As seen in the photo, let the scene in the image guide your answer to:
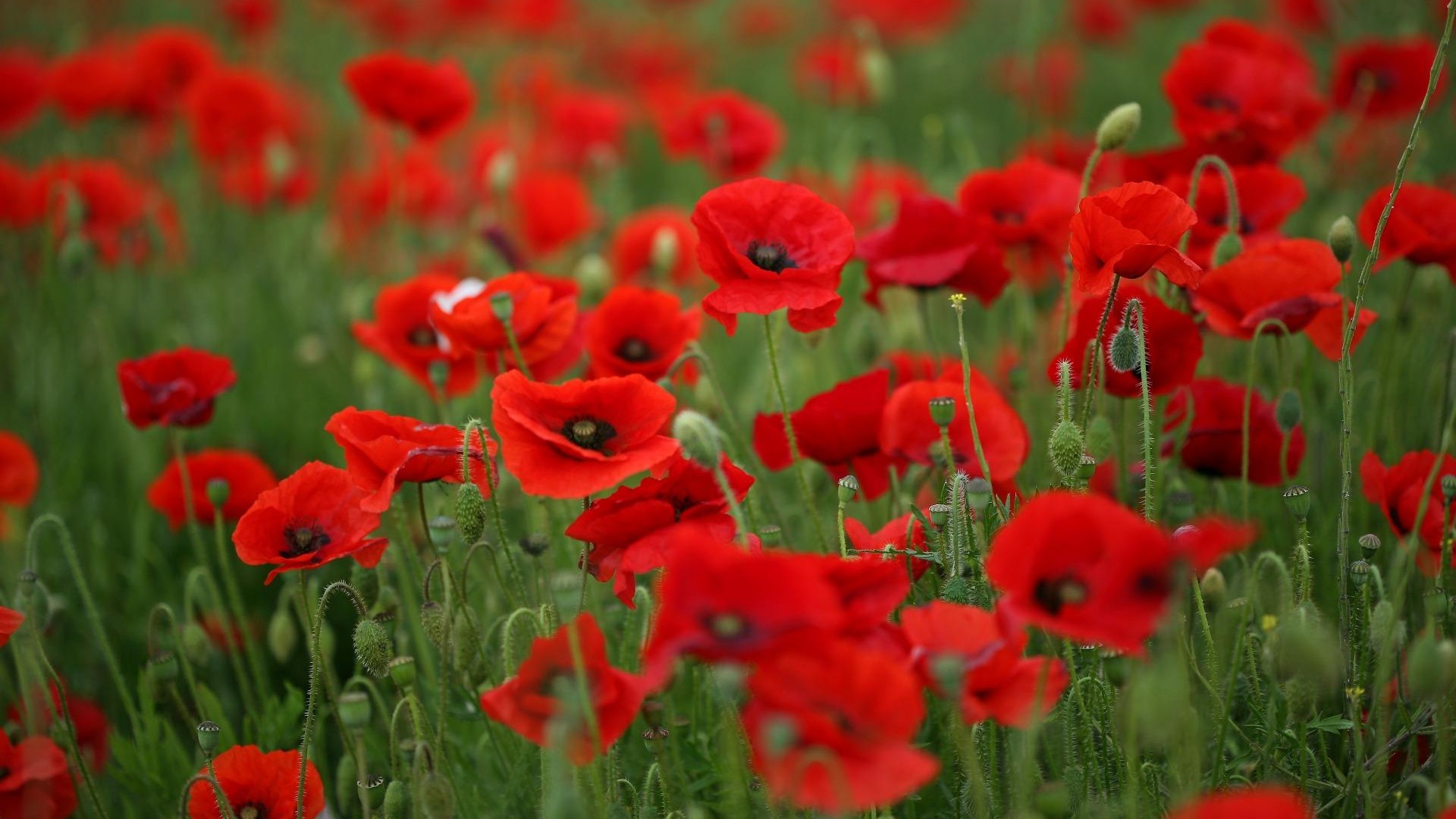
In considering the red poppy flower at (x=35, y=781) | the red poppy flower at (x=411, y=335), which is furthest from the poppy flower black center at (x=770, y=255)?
the red poppy flower at (x=35, y=781)

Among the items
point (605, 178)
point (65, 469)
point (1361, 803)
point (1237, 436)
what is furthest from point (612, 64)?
point (1361, 803)

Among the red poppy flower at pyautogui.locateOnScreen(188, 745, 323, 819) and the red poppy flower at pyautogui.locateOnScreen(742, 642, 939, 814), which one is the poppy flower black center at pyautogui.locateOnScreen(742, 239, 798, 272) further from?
the red poppy flower at pyautogui.locateOnScreen(188, 745, 323, 819)

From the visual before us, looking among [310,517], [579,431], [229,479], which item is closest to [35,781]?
[310,517]

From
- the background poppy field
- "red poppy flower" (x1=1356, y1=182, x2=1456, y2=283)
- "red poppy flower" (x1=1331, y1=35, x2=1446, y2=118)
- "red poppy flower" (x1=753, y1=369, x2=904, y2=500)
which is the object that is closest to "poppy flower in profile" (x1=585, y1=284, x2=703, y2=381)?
the background poppy field

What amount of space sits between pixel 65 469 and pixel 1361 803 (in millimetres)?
2505

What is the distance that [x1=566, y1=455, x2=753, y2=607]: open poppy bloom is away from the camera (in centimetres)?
133

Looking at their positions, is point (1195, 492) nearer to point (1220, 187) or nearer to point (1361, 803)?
point (1220, 187)

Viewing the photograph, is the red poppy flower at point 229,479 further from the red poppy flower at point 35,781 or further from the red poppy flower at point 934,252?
the red poppy flower at point 934,252

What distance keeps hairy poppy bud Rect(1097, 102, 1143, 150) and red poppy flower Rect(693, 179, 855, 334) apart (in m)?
0.52

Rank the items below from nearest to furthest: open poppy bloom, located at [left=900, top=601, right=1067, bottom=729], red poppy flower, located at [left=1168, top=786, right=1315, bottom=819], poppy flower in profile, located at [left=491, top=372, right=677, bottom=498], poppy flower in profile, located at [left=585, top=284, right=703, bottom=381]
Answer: red poppy flower, located at [left=1168, top=786, right=1315, bottom=819] < open poppy bloom, located at [left=900, top=601, right=1067, bottom=729] < poppy flower in profile, located at [left=491, top=372, right=677, bottom=498] < poppy flower in profile, located at [left=585, top=284, right=703, bottom=381]

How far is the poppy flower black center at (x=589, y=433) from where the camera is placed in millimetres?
1456

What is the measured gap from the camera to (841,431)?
1.64 metres

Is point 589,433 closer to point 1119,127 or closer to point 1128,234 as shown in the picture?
point 1128,234

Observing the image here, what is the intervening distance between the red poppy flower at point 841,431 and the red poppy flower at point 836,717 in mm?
659
